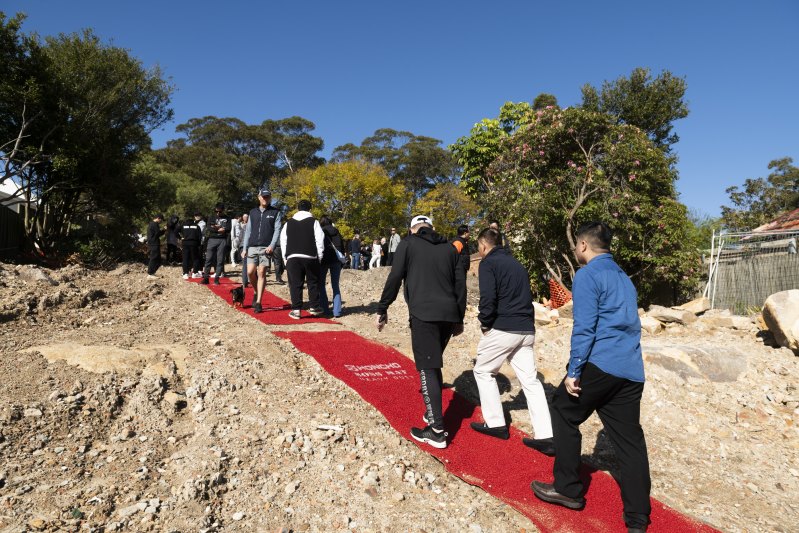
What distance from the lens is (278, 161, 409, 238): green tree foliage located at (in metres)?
32.4

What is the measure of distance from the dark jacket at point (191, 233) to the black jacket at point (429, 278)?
796cm

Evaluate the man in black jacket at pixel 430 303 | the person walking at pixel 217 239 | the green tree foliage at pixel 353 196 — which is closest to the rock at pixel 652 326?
the man in black jacket at pixel 430 303

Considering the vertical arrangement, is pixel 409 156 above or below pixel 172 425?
above

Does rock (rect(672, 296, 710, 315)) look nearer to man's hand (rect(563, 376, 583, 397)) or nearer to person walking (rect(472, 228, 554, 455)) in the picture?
person walking (rect(472, 228, 554, 455))

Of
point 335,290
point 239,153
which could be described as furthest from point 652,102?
point 239,153

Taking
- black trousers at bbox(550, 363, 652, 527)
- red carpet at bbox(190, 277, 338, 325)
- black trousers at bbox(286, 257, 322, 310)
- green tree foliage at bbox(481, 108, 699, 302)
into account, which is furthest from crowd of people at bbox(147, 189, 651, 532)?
green tree foliage at bbox(481, 108, 699, 302)

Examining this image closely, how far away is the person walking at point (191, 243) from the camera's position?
1082cm

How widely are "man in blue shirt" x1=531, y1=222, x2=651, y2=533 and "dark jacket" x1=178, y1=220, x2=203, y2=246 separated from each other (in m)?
9.62

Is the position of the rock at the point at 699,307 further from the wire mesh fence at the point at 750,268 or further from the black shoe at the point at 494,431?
the black shoe at the point at 494,431

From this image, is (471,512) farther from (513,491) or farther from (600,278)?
(600,278)

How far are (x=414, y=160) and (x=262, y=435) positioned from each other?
48723 mm

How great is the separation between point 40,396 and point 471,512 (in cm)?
349

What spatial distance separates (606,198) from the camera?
1136 cm

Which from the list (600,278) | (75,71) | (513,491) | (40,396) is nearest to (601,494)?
(513,491)
